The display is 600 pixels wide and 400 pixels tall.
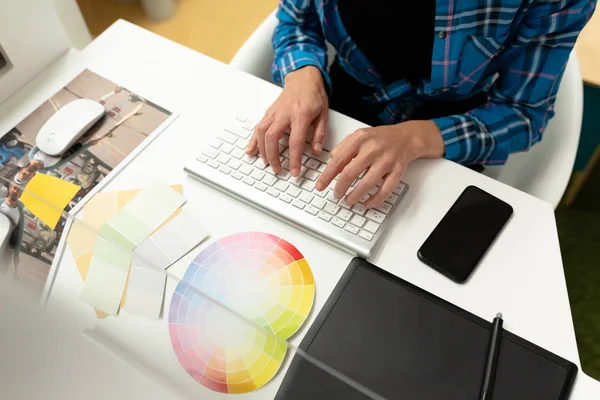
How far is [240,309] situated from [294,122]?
278mm

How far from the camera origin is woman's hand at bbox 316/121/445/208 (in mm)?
611

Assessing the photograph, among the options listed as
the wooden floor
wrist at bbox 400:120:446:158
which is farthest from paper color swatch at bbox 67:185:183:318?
the wooden floor

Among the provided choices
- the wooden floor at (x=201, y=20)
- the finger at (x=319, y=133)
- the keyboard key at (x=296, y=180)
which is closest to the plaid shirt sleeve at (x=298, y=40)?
the finger at (x=319, y=133)

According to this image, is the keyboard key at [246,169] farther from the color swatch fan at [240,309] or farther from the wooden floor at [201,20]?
the wooden floor at [201,20]

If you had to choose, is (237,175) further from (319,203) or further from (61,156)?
(61,156)

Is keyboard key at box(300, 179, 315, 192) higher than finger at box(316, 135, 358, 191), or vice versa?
finger at box(316, 135, 358, 191)

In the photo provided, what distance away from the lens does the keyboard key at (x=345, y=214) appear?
0.61 metres

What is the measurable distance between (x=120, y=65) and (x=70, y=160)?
21 centimetres

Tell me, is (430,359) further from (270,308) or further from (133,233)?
(133,233)

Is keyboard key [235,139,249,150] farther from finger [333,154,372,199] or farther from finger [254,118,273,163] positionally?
finger [333,154,372,199]

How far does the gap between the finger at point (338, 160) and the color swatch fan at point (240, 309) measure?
3.7 inches

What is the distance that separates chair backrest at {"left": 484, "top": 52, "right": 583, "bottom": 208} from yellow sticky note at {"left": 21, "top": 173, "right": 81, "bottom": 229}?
71 centimetres

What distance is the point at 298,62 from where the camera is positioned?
2.59 ft

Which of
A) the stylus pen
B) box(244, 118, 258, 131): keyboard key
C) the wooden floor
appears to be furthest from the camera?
the wooden floor
